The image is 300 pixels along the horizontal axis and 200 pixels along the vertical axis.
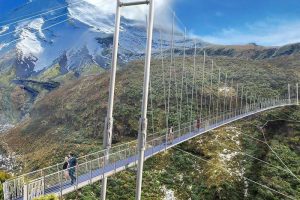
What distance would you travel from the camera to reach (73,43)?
182 metres

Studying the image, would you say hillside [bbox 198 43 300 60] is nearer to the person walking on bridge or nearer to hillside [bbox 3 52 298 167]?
hillside [bbox 3 52 298 167]

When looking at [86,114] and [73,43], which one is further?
[73,43]

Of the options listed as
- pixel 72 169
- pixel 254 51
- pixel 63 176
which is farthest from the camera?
pixel 254 51

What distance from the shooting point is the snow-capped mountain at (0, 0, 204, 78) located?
157875mm

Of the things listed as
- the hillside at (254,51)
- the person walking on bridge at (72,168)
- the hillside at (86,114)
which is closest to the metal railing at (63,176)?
the person walking on bridge at (72,168)

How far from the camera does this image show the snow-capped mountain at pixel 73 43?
157875 mm

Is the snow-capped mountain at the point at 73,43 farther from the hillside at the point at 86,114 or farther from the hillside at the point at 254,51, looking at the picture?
the hillside at the point at 86,114

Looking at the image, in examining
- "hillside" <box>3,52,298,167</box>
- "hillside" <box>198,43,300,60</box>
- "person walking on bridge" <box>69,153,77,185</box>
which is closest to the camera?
"person walking on bridge" <box>69,153,77,185</box>

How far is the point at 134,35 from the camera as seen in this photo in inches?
6914

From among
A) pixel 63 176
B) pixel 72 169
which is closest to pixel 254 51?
pixel 72 169

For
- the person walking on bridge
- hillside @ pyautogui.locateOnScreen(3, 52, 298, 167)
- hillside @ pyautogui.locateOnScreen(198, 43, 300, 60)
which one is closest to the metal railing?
the person walking on bridge

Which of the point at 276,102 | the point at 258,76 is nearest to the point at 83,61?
the point at 258,76

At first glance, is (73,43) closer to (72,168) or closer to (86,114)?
(86,114)

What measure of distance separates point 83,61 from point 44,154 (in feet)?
345
